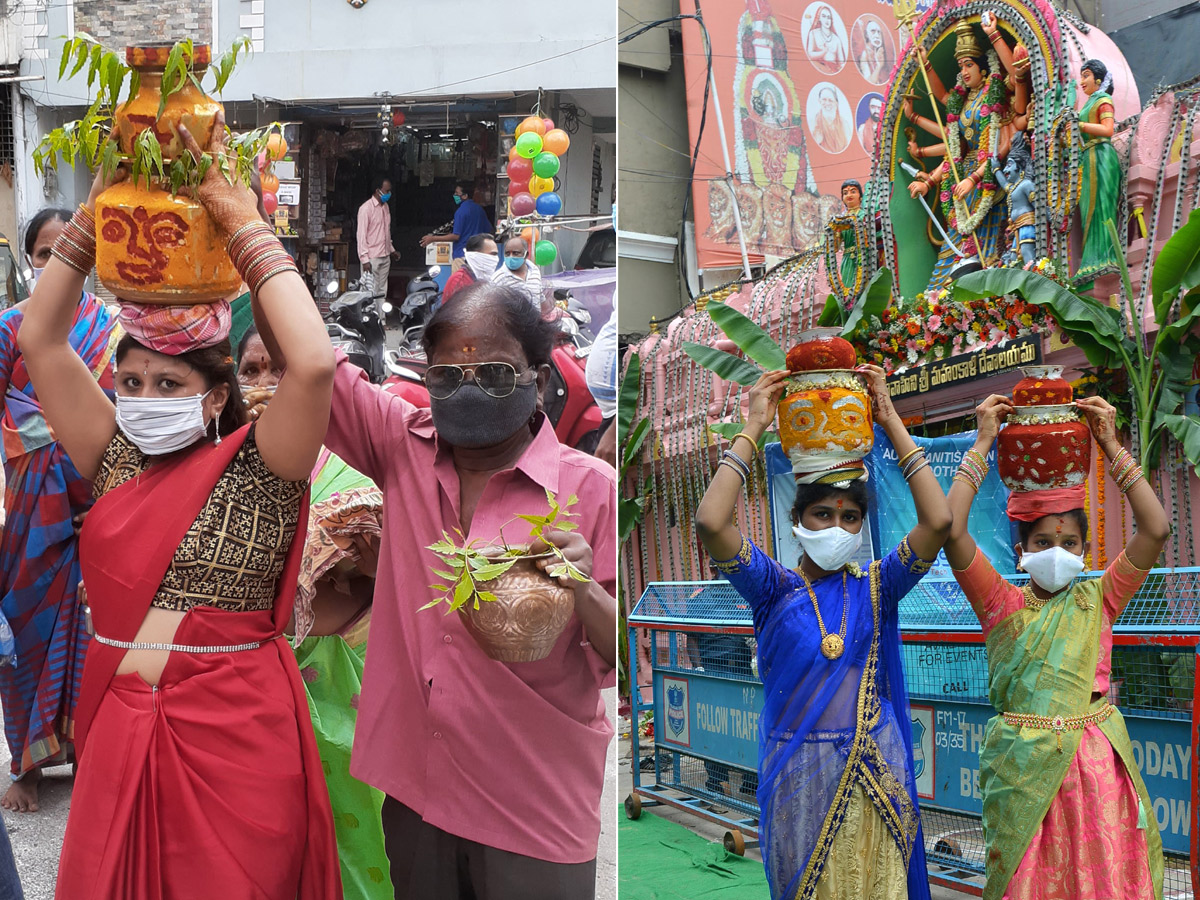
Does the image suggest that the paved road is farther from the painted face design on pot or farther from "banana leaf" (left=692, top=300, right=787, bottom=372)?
"banana leaf" (left=692, top=300, right=787, bottom=372)

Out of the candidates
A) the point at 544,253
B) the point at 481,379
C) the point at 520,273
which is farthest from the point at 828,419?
the point at 544,253

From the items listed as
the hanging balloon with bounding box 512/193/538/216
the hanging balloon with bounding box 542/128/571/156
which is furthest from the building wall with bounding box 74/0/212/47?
the hanging balloon with bounding box 512/193/538/216

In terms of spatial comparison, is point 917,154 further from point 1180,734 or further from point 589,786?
point 589,786

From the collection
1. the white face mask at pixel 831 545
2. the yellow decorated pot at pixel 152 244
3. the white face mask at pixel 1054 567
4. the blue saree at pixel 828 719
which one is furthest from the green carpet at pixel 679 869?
the yellow decorated pot at pixel 152 244

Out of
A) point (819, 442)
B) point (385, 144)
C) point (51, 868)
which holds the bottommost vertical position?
point (51, 868)

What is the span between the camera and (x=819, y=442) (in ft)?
11.0

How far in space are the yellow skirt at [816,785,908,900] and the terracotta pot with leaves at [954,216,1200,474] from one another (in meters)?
3.81

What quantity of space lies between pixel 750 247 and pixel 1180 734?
1104cm

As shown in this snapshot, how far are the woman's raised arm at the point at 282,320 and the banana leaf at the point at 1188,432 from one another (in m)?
5.29

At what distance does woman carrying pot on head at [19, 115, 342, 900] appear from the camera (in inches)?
86.7

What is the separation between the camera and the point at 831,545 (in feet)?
11.0

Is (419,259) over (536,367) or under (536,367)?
over

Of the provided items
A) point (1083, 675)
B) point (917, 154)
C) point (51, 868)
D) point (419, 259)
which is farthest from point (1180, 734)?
point (419, 259)

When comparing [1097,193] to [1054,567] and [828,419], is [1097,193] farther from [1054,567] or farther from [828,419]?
→ [828,419]
